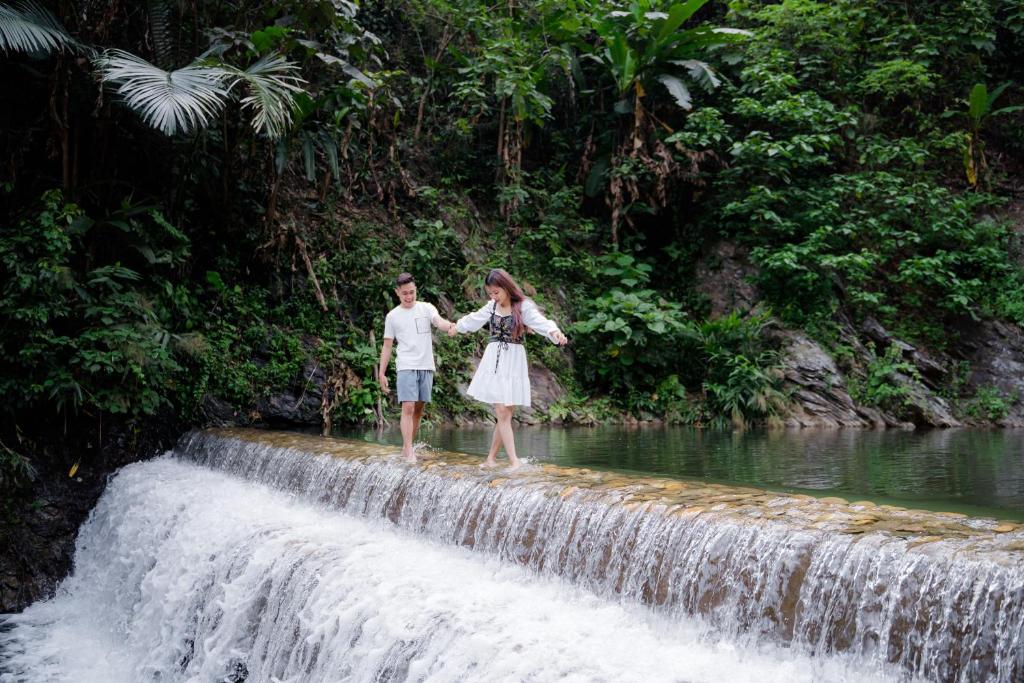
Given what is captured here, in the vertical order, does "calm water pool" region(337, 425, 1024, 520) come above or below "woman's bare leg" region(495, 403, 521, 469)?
below

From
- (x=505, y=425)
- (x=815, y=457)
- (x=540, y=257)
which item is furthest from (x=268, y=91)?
(x=815, y=457)

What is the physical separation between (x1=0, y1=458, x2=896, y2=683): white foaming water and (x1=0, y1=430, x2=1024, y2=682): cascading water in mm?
16

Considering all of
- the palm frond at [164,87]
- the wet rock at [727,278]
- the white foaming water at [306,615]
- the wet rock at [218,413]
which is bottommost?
the white foaming water at [306,615]

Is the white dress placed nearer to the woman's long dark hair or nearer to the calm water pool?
the woman's long dark hair

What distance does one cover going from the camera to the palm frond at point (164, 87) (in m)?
8.04

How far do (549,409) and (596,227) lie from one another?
5283 mm

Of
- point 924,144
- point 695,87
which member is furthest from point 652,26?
point 924,144

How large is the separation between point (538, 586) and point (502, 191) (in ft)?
37.6

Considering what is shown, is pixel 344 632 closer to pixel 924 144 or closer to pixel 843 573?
pixel 843 573

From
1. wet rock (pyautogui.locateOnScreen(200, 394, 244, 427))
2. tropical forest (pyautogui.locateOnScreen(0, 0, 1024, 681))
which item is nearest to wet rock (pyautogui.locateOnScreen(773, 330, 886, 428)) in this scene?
tropical forest (pyautogui.locateOnScreen(0, 0, 1024, 681))

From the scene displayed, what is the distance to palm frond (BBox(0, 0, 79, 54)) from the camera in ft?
25.8

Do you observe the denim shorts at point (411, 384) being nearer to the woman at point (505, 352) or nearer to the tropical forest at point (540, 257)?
the tropical forest at point (540, 257)

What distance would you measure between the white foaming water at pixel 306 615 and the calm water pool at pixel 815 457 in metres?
1.97

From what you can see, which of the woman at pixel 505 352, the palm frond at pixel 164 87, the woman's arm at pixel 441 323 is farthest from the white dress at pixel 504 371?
the palm frond at pixel 164 87
